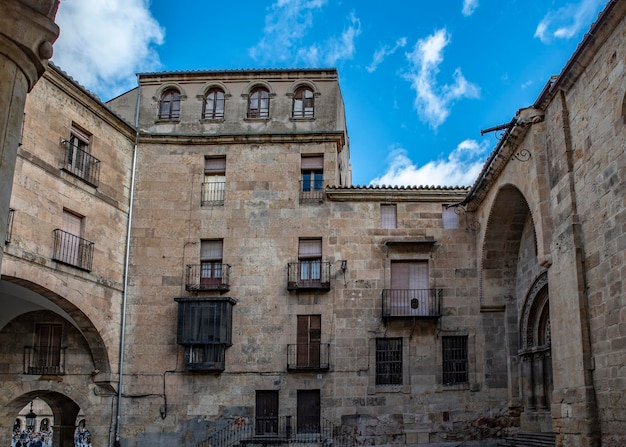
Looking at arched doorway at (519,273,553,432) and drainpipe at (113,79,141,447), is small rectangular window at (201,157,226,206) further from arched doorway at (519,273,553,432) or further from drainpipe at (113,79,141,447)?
arched doorway at (519,273,553,432)

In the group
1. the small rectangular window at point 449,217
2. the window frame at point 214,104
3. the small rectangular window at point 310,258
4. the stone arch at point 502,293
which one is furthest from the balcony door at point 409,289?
the window frame at point 214,104

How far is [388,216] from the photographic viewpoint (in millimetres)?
21219

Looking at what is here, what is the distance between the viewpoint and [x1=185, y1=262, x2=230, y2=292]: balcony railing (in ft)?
68.1

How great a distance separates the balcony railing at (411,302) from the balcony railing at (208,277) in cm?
462

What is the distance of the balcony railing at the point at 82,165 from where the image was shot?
18969 millimetres

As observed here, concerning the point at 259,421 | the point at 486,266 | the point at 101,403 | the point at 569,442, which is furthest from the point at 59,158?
the point at 569,442

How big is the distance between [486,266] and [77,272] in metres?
11.0

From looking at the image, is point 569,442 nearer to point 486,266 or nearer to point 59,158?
point 486,266

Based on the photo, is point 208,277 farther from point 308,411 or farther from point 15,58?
point 15,58

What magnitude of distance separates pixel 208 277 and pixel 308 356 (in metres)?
3.74

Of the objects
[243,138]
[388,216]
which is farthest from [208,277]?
[388,216]

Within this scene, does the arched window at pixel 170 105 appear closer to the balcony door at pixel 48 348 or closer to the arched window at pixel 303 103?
the arched window at pixel 303 103

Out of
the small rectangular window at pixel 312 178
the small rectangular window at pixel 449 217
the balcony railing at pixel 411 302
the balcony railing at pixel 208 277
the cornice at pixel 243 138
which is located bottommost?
the balcony railing at pixel 411 302

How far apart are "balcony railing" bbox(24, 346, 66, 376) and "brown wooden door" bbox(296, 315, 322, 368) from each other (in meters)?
6.57
